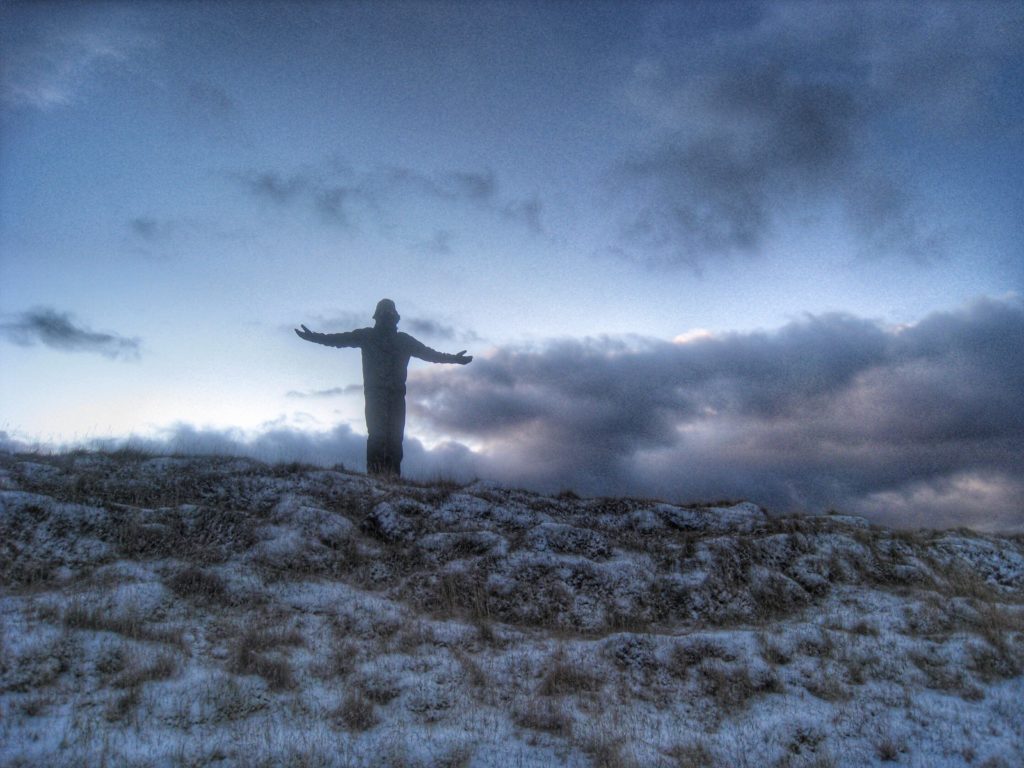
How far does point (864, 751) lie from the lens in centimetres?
751

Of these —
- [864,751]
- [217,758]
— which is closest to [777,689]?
[864,751]

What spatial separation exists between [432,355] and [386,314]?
6.53ft

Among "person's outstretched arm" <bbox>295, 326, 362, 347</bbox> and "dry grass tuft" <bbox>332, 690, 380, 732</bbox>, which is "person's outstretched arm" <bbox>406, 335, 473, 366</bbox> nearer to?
"person's outstretched arm" <bbox>295, 326, 362, 347</bbox>

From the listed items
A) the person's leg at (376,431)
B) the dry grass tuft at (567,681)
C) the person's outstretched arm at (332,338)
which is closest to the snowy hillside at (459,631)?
the dry grass tuft at (567,681)

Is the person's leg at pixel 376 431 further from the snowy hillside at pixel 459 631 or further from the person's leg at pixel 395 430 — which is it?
the snowy hillside at pixel 459 631

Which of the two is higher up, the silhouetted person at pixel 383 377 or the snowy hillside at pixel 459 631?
the silhouetted person at pixel 383 377

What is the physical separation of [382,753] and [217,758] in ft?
5.50

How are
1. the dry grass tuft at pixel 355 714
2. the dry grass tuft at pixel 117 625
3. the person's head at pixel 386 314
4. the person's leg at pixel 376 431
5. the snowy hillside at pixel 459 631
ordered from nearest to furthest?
the snowy hillside at pixel 459 631 → the dry grass tuft at pixel 355 714 → the dry grass tuft at pixel 117 625 → the person's leg at pixel 376 431 → the person's head at pixel 386 314

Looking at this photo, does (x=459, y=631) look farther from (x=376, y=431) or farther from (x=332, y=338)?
(x=332, y=338)

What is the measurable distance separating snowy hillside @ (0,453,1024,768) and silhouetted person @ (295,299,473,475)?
150 inches

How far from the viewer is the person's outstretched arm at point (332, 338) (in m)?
19.0

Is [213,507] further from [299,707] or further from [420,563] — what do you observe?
[299,707]

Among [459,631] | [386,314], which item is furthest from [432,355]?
[459,631]

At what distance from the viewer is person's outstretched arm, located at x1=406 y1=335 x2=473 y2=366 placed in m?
20.3
